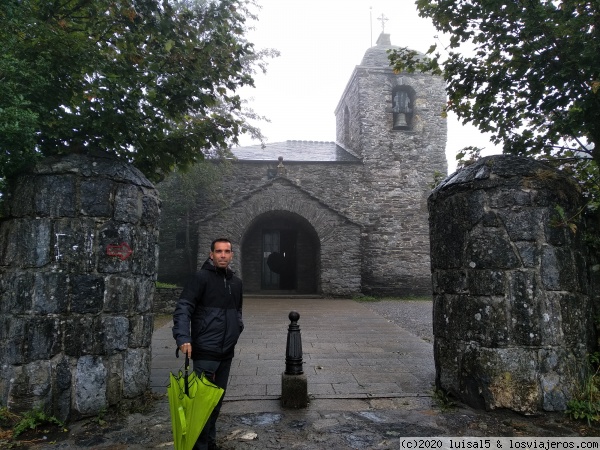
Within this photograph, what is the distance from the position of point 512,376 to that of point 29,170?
15.3ft

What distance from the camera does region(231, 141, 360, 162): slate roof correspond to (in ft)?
61.5

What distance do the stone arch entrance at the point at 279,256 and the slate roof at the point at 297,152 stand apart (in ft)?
9.11

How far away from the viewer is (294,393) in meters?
4.30

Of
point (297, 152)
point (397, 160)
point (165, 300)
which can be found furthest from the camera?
point (297, 152)

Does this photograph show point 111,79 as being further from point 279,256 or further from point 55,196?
point 279,256

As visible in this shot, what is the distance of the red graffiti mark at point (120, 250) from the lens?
3986 mm

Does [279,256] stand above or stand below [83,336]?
above

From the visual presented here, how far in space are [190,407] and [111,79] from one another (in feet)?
9.49

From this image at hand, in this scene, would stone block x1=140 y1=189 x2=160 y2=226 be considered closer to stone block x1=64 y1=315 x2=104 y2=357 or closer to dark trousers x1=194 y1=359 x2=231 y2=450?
stone block x1=64 y1=315 x2=104 y2=357

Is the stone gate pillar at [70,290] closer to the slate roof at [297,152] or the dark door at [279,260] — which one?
the dark door at [279,260]

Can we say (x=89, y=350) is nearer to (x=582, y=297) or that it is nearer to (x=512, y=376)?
(x=512, y=376)

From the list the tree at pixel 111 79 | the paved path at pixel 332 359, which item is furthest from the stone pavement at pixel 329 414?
the tree at pixel 111 79

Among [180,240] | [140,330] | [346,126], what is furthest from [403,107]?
[140,330]

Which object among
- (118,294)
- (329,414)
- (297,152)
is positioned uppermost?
(297,152)
